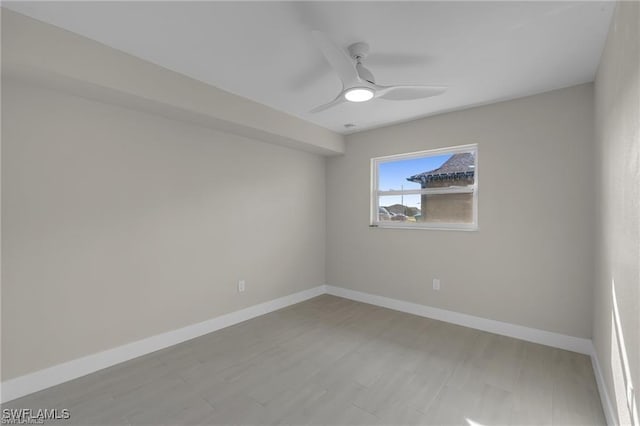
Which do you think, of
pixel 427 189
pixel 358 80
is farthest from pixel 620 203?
pixel 427 189

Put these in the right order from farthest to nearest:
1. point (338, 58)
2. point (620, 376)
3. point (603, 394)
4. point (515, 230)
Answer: point (515, 230)
point (603, 394)
point (338, 58)
point (620, 376)

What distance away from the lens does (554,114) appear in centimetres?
270

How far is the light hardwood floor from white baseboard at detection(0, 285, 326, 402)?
7 cm

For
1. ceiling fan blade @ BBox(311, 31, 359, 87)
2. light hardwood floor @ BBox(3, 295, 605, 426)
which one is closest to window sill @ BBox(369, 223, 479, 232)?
light hardwood floor @ BBox(3, 295, 605, 426)

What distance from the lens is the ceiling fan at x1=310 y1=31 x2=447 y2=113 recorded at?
1.75 metres

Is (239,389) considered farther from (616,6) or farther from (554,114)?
(554,114)

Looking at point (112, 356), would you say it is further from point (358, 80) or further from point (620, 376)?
point (620, 376)

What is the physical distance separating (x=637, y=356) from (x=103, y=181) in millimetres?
3438

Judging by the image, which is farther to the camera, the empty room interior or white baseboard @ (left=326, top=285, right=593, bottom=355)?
white baseboard @ (left=326, top=285, right=593, bottom=355)

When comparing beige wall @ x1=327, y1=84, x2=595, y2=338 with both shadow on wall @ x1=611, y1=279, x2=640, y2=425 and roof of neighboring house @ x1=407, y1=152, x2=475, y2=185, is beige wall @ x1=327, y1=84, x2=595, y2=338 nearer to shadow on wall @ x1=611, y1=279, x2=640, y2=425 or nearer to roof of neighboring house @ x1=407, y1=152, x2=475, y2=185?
roof of neighboring house @ x1=407, y1=152, x2=475, y2=185

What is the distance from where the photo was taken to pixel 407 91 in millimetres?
2221

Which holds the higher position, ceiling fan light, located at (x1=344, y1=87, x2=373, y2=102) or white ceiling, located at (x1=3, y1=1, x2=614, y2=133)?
white ceiling, located at (x1=3, y1=1, x2=614, y2=133)

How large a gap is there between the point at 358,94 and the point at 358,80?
18 centimetres

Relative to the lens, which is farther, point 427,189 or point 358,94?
point 427,189
